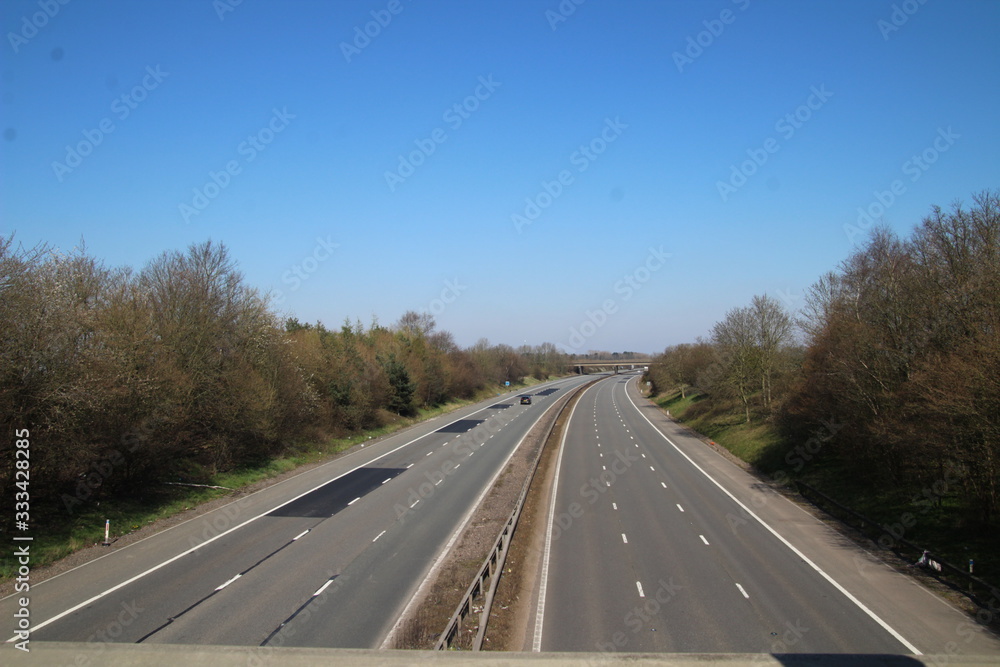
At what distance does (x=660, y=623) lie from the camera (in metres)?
12.3

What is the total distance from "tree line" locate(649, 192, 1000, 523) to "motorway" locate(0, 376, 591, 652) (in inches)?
571

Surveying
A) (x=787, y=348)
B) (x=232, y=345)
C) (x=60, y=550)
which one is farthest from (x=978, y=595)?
(x=787, y=348)

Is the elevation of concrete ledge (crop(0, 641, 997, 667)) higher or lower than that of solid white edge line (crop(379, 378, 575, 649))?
higher

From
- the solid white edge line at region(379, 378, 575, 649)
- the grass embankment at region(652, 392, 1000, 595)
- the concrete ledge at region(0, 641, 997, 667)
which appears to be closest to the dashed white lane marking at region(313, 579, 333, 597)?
the solid white edge line at region(379, 378, 575, 649)

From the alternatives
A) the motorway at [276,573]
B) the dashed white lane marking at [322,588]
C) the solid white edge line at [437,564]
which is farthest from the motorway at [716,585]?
the dashed white lane marking at [322,588]

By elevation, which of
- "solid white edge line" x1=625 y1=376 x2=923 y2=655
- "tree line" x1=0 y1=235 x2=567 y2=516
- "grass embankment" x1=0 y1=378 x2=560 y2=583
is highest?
"tree line" x1=0 y1=235 x2=567 y2=516

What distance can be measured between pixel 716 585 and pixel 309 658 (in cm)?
1036

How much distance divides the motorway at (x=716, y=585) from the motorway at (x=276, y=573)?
3.62 meters

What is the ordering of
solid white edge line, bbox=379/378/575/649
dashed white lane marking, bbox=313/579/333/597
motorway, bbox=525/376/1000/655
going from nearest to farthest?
solid white edge line, bbox=379/378/575/649 < motorway, bbox=525/376/1000/655 < dashed white lane marking, bbox=313/579/333/597

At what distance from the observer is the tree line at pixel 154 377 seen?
16031mm

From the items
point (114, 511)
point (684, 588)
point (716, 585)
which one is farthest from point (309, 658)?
point (114, 511)

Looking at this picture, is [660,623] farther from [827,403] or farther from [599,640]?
[827,403]

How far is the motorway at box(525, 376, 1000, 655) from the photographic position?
11.7 meters

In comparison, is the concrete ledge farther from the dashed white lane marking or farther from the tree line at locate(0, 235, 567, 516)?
the tree line at locate(0, 235, 567, 516)
